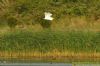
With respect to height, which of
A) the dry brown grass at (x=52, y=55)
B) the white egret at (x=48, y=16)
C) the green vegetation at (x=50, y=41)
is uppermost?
the white egret at (x=48, y=16)

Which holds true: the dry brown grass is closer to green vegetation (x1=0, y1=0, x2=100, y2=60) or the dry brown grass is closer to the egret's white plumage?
green vegetation (x1=0, y1=0, x2=100, y2=60)

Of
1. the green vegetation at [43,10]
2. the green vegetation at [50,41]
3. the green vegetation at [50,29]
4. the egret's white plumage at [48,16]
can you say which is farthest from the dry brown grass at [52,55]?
the egret's white plumage at [48,16]

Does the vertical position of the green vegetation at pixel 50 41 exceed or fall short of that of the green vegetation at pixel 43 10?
it falls short

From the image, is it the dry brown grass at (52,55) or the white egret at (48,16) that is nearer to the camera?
the dry brown grass at (52,55)

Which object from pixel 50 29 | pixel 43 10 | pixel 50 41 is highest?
pixel 43 10

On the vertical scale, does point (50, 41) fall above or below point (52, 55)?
above

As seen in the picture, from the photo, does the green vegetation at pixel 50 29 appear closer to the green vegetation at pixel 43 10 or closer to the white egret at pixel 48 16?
the green vegetation at pixel 43 10

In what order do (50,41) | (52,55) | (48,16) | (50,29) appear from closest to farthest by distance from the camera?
1. (52,55)
2. (50,41)
3. (50,29)
4. (48,16)

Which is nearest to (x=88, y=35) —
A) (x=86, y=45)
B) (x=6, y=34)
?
(x=86, y=45)

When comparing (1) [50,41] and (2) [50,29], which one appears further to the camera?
(2) [50,29]

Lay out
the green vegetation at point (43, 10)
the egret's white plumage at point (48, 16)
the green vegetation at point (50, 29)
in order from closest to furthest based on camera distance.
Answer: the green vegetation at point (50, 29), the egret's white plumage at point (48, 16), the green vegetation at point (43, 10)

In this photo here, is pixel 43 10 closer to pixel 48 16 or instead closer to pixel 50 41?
pixel 48 16

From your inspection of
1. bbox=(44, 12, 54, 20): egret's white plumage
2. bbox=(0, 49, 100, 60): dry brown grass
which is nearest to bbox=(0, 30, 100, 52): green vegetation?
bbox=(0, 49, 100, 60): dry brown grass

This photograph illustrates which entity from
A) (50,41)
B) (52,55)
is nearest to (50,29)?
(50,41)
